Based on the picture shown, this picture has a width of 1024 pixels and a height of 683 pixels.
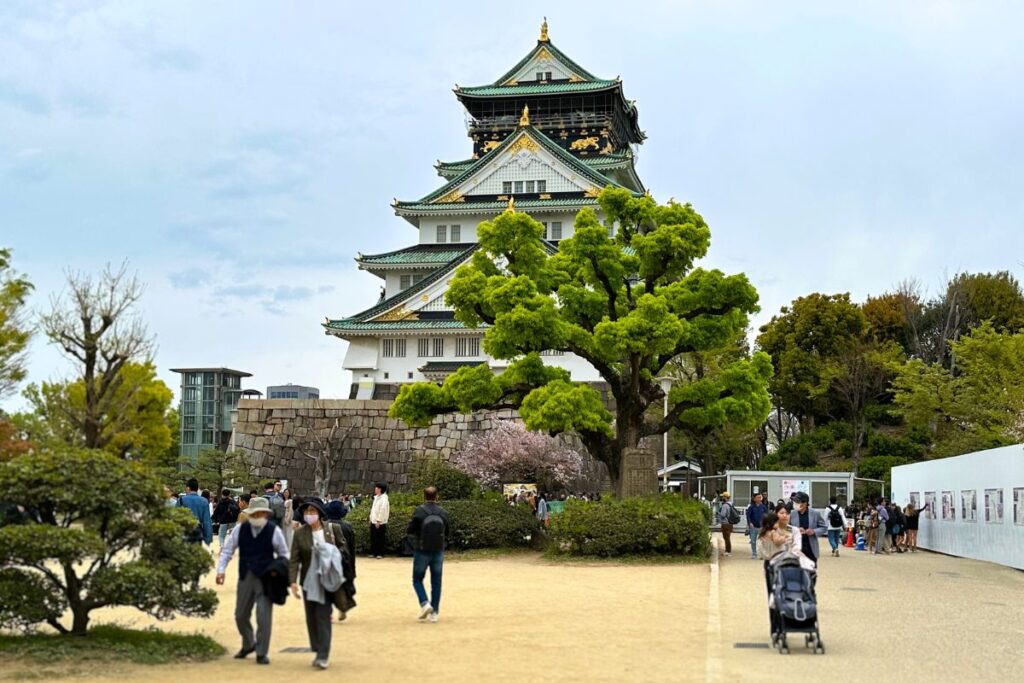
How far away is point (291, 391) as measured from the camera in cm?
7431

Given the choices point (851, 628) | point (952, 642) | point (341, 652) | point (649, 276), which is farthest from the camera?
point (649, 276)

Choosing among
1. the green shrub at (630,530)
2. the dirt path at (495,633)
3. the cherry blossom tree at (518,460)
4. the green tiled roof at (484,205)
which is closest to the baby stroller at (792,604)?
the dirt path at (495,633)

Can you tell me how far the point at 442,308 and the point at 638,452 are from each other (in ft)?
99.5

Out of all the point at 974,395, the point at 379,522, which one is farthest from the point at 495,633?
the point at 974,395

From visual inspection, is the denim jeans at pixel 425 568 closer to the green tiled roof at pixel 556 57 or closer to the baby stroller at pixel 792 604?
the baby stroller at pixel 792 604

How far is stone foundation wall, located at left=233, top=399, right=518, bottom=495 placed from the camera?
51594mm

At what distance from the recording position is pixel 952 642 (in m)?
13.7

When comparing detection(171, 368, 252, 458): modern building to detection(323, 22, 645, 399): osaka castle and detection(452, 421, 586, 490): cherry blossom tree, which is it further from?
detection(452, 421, 586, 490): cherry blossom tree

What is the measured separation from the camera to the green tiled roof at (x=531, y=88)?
66.9 metres

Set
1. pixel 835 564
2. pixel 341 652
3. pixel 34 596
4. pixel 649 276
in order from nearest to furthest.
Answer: pixel 34 596
pixel 341 652
pixel 835 564
pixel 649 276

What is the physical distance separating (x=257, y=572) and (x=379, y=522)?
11873 millimetres

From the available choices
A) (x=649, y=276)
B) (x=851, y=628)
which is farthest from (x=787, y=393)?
(x=851, y=628)

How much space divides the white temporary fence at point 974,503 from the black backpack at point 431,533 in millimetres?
15137

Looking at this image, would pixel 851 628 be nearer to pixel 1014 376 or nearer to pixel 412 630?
pixel 412 630
